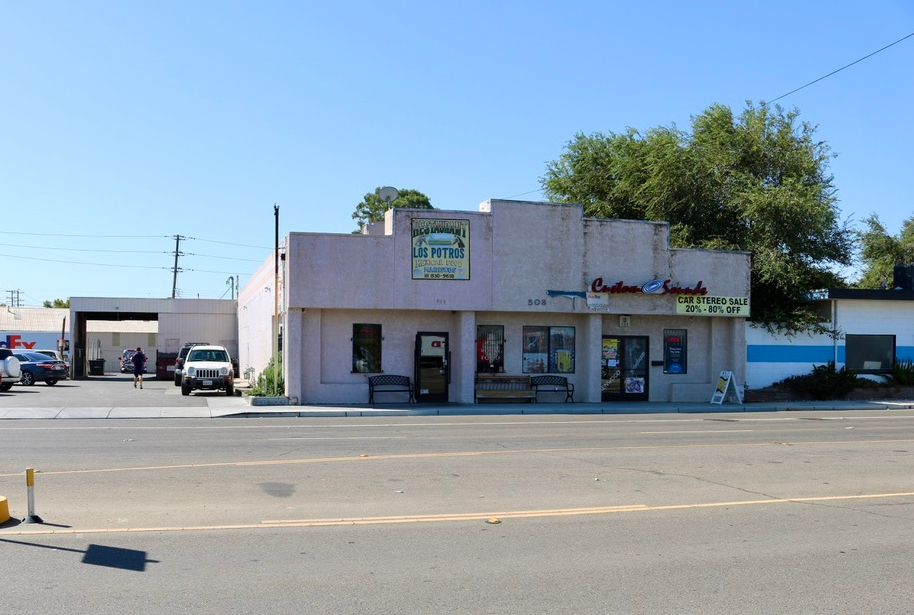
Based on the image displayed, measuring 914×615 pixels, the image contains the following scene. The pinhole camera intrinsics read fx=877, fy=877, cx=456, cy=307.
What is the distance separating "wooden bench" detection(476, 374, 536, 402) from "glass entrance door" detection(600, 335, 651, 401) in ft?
9.02

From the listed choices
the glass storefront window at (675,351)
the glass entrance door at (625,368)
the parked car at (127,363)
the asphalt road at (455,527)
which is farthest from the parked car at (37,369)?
the glass storefront window at (675,351)

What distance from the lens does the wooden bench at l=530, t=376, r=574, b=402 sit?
28.9 meters

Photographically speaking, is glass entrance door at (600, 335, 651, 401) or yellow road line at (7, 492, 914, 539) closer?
yellow road line at (7, 492, 914, 539)

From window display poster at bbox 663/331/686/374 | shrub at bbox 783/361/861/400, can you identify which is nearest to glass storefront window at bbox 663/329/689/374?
window display poster at bbox 663/331/686/374

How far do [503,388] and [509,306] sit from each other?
2.75 meters

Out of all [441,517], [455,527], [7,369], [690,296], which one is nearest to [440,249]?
[690,296]

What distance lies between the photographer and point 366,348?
27.8 meters

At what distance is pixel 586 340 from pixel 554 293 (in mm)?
2198

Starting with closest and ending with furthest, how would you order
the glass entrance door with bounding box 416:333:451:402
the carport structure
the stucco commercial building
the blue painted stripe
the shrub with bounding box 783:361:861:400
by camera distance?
the stucco commercial building, the glass entrance door with bounding box 416:333:451:402, the shrub with bounding box 783:361:861:400, the blue painted stripe, the carport structure

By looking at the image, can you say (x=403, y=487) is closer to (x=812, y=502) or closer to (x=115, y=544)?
(x=115, y=544)

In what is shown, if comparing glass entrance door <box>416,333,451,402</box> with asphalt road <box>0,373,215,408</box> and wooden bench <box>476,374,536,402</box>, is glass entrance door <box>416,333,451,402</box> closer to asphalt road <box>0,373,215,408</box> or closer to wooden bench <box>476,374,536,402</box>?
wooden bench <box>476,374,536,402</box>

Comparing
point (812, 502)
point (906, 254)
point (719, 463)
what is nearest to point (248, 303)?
point (719, 463)

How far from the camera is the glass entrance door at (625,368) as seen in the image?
29.8 meters

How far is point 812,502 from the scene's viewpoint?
10.5 metres
